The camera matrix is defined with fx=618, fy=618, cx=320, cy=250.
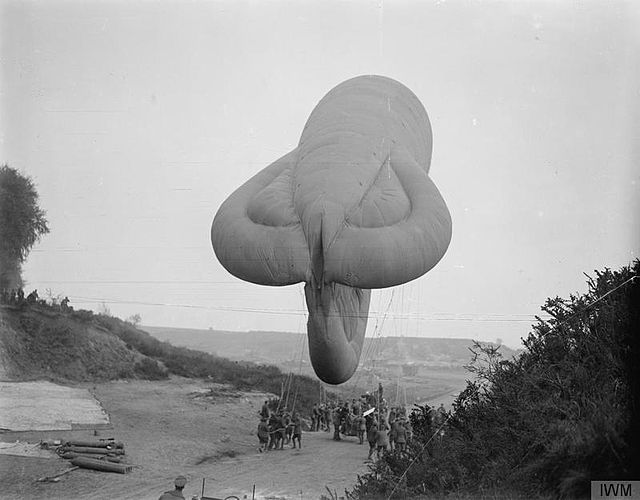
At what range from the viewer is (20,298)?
23.9 meters

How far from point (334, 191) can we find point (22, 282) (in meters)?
19.2

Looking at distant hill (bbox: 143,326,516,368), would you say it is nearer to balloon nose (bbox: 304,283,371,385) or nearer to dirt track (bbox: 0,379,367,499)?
dirt track (bbox: 0,379,367,499)

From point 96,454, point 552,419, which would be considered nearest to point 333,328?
point 552,419

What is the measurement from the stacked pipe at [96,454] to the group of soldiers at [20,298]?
39.3 feet

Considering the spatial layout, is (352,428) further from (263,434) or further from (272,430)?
(263,434)

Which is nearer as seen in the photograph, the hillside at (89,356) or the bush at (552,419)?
the bush at (552,419)

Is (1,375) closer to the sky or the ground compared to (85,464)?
closer to the sky

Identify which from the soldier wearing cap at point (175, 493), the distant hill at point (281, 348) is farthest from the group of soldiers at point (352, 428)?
the distant hill at point (281, 348)

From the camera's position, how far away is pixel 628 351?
7582 mm

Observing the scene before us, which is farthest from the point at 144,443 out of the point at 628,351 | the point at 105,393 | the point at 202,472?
the point at 628,351

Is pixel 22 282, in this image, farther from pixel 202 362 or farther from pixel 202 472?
pixel 202 472

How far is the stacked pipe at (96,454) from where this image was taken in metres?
11.6

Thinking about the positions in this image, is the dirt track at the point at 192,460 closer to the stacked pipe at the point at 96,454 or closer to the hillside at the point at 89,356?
the stacked pipe at the point at 96,454

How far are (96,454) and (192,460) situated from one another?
202cm
